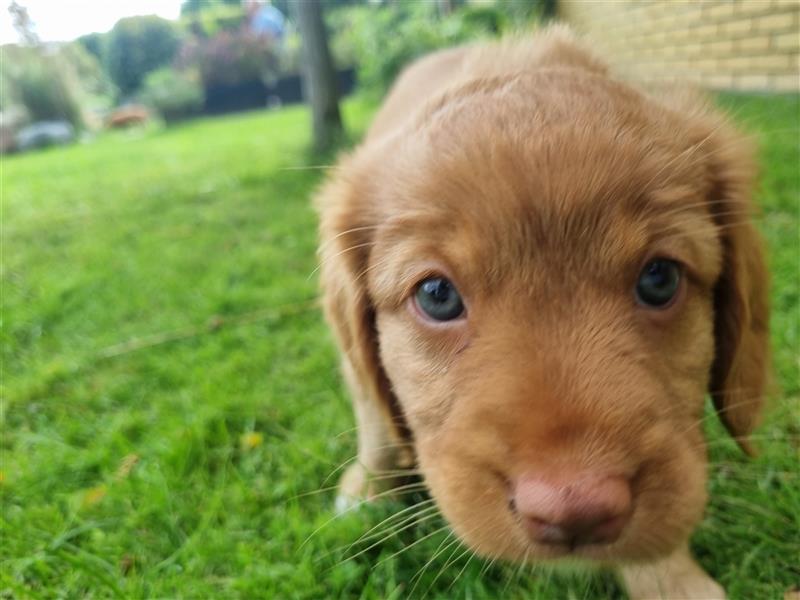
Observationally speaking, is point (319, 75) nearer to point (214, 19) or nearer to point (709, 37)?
point (214, 19)

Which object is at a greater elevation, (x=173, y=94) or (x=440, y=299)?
(x=173, y=94)

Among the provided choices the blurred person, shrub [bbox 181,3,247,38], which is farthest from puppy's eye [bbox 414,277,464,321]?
the blurred person

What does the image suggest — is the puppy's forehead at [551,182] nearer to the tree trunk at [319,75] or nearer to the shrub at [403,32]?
the tree trunk at [319,75]

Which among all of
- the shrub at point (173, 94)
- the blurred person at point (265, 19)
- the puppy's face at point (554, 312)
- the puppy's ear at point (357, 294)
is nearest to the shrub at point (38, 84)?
the puppy's ear at point (357, 294)

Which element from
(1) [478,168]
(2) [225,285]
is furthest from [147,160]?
(1) [478,168]

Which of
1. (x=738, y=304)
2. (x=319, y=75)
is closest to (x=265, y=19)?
(x=319, y=75)

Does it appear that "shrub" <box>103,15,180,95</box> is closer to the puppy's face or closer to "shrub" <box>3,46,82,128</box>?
"shrub" <box>3,46,82,128</box>
